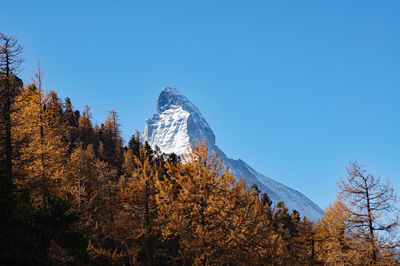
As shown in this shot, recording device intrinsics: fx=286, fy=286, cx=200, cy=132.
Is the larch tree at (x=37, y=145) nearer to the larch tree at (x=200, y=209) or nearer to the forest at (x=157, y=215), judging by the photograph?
the forest at (x=157, y=215)

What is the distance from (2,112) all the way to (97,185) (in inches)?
571

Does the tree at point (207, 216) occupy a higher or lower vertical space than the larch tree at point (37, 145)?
lower

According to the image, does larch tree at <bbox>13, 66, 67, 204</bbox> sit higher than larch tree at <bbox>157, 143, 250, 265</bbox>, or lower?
higher

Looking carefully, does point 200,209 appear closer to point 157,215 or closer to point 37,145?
point 157,215

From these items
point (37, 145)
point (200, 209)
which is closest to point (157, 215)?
point (200, 209)

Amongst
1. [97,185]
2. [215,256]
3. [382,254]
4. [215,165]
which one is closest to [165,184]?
[215,165]

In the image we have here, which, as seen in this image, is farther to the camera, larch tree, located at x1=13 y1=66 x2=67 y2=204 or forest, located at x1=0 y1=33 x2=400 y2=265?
larch tree, located at x1=13 y1=66 x2=67 y2=204

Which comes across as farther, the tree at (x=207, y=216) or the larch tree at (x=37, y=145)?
the larch tree at (x=37, y=145)

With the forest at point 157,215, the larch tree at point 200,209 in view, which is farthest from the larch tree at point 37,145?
the larch tree at point 200,209

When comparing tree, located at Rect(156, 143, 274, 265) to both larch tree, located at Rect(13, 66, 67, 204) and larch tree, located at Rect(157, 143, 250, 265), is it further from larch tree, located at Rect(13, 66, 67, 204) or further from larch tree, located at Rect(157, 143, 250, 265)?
larch tree, located at Rect(13, 66, 67, 204)

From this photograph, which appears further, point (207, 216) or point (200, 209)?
point (200, 209)

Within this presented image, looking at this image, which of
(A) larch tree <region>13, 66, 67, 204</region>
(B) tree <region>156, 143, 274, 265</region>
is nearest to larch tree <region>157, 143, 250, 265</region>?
(B) tree <region>156, 143, 274, 265</region>

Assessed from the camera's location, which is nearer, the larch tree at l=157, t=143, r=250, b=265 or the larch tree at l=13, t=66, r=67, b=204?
the larch tree at l=157, t=143, r=250, b=265

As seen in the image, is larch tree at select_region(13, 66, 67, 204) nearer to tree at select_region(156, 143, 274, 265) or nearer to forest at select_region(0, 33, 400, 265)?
forest at select_region(0, 33, 400, 265)
